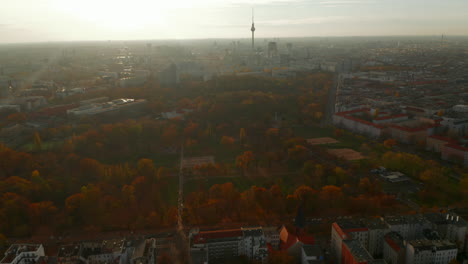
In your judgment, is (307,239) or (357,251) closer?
(357,251)

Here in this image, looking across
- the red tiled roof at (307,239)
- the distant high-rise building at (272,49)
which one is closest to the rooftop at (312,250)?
the red tiled roof at (307,239)

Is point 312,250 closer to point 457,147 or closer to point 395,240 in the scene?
point 395,240

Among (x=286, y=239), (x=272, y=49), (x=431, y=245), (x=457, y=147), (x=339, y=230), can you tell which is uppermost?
(x=272, y=49)

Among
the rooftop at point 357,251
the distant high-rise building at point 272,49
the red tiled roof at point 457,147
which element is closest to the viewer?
the rooftop at point 357,251

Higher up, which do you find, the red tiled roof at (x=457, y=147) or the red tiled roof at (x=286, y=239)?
the red tiled roof at (x=457, y=147)

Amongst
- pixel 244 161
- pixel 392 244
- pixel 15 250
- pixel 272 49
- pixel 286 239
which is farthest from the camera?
pixel 272 49

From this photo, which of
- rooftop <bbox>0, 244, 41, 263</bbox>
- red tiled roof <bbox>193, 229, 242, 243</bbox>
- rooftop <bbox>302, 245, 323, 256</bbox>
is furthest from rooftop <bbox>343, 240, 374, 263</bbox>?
rooftop <bbox>0, 244, 41, 263</bbox>

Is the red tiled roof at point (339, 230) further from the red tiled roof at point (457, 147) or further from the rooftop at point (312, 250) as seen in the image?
the red tiled roof at point (457, 147)

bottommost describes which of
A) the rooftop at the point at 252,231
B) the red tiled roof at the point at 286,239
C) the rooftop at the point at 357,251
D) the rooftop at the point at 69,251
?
the red tiled roof at the point at 286,239

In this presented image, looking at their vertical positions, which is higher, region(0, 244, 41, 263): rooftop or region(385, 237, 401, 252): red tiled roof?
region(0, 244, 41, 263): rooftop

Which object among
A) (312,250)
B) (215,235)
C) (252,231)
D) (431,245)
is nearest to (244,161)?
(252,231)

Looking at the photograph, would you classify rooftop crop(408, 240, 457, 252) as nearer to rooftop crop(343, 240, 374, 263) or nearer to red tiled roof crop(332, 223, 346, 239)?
rooftop crop(343, 240, 374, 263)
